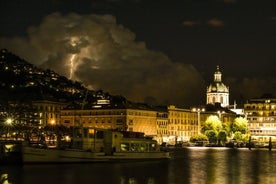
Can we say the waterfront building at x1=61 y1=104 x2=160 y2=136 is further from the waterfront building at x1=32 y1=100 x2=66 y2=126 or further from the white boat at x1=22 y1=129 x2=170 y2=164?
the white boat at x1=22 y1=129 x2=170 y2=164

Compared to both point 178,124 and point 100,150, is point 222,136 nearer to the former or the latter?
point 178,124

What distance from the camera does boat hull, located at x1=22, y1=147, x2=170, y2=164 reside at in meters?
64.6

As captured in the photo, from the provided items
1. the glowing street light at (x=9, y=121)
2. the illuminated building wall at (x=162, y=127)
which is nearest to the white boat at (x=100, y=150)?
the glowing street light at (x=9, y=121)

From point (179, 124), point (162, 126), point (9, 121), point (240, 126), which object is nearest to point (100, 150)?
point (9, 121)

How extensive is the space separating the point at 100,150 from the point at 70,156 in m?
4.69

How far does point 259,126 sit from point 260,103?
7219mm

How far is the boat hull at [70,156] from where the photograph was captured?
6456 cm

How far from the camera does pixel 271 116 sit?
192 meters

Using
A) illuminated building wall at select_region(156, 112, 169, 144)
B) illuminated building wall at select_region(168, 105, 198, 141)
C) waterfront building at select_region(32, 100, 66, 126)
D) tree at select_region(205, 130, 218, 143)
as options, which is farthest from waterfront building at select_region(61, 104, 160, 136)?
tree at select_region(205, 130, 218, 143)

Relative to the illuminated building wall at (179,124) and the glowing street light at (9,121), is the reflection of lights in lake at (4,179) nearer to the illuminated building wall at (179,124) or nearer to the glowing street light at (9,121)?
the glowing street light at (9,121)

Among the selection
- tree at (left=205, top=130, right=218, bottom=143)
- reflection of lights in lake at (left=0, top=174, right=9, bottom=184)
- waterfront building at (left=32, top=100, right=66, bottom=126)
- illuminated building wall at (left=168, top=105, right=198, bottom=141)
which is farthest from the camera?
illuminated building wall at (left=168, top=105, right=198, bottom=141)

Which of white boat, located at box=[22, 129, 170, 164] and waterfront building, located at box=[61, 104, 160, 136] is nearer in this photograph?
white boat, located at box=[22, 129, 170, 164]

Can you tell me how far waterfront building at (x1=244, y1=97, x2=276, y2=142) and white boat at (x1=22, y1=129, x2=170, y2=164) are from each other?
11904 centimetres

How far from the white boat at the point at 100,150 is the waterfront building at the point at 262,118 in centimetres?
11904
